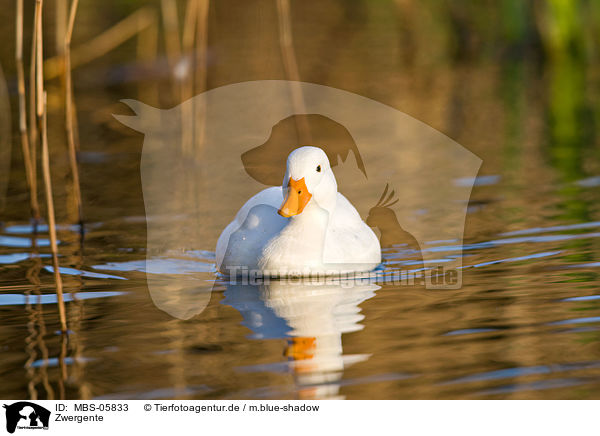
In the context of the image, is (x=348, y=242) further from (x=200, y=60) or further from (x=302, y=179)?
(x=200, y=60)

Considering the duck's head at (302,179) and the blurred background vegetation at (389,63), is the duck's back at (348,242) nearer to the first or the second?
the duck's head at (302,179)

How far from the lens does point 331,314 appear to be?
5598mm

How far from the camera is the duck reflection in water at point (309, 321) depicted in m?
4.62

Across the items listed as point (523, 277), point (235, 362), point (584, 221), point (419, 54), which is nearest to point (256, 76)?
point (419, 54)

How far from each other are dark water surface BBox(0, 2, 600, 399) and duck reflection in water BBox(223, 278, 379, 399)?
0.04ft

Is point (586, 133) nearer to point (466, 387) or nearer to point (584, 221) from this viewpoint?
point (584, 221)

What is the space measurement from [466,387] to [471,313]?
3.81 feet

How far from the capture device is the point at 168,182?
9.68 meters

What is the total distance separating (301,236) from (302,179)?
0.37m
